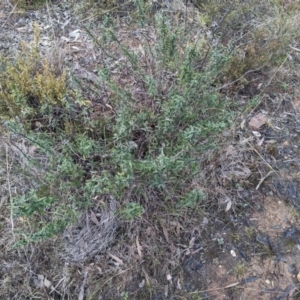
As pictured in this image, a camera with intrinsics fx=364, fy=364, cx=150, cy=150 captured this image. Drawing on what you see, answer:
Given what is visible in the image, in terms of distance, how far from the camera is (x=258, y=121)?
121 inches

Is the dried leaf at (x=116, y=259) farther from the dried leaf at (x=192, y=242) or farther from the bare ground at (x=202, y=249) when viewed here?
the dried leaf at (x=192, y=242)

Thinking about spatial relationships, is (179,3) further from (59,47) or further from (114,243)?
(114,243)

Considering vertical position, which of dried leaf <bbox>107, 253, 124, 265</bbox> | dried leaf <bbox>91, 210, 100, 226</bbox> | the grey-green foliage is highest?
the grey-green foliage

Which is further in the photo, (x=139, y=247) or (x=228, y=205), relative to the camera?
(x=228, y=205)

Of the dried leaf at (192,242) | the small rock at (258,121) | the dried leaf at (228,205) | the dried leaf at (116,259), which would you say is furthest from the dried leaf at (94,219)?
the small rock at (258,121)

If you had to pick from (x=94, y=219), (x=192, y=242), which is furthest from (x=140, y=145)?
(x=192, y=242)

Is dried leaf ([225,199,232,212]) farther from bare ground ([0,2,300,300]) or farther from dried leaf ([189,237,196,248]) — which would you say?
dried leaf ([189,237,196,248])

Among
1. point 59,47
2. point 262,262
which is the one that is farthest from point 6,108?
point 262,262

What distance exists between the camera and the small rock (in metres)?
3.04

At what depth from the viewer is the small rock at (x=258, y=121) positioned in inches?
119

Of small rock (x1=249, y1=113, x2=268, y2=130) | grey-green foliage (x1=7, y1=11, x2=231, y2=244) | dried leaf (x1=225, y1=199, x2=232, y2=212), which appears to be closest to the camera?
grey-green foliage (x1=7, y1=11, x2=231, y2=244)

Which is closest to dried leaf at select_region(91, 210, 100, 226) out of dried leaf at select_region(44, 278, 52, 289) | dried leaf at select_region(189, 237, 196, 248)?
dried leaf at select_region(44, 278, 52, 289)

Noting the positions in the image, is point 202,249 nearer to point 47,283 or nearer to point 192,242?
point 192,242

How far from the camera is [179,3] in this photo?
338 cm
